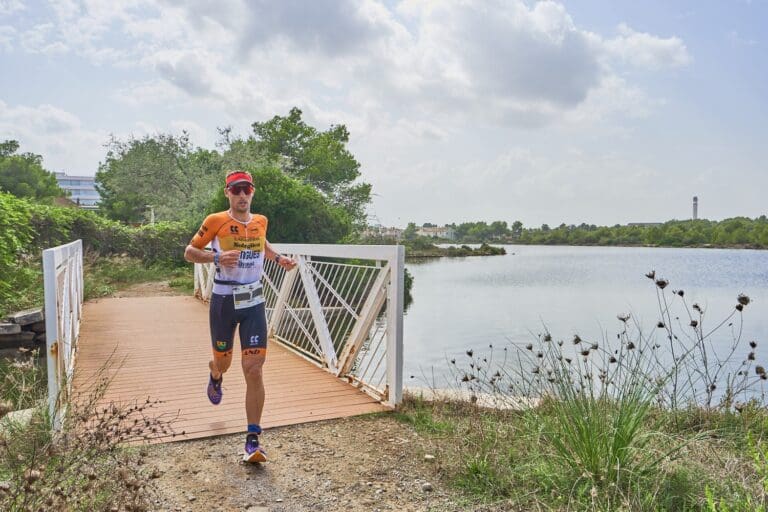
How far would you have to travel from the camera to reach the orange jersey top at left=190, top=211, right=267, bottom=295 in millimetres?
3125

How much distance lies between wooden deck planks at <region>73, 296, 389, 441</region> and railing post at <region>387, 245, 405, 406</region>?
17 centimetres

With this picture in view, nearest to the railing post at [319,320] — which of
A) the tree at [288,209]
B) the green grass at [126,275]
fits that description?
the green grass at [126,275]

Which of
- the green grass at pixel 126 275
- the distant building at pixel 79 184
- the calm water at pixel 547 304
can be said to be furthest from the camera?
the distant building at pixel 79 184

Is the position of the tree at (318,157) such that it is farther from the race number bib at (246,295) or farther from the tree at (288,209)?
the race number bib at (246,295)

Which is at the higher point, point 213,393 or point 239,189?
point 239,189

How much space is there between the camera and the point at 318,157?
36812 mm

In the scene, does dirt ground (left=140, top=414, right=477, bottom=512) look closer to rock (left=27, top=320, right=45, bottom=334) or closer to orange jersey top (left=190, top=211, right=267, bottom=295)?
orange jersey top (left=190, top=211, right=267, bottom=295)

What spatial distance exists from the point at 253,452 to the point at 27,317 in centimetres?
694

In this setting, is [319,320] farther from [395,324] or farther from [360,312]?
[395,324]

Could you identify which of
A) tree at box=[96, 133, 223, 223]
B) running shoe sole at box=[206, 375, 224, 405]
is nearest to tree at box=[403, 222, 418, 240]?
tree at box=[96, 133, 223, 223]

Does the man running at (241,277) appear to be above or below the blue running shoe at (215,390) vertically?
above

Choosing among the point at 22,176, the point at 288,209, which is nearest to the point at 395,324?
the point at 288,209

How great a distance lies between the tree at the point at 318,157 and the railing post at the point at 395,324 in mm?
31992

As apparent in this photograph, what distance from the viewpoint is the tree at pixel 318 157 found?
3678 cm
